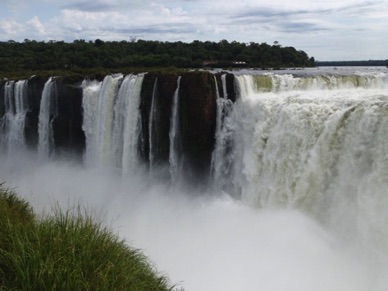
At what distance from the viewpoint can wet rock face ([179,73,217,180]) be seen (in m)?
15.0

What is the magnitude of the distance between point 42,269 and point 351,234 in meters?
7.55

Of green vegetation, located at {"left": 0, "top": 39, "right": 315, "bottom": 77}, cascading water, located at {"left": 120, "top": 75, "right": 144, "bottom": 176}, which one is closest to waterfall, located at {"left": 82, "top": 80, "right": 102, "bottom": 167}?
cascading water, located at {"left": 120, "top": 75, "right": 144, "bottom": 176}

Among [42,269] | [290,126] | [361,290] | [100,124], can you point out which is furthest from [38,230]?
[100,124]

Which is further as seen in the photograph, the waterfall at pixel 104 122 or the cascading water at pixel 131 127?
the waterfall at pixel 104 122

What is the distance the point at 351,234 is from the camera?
1008cm

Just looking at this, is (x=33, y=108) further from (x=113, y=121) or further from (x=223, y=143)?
(x=223, y=143)

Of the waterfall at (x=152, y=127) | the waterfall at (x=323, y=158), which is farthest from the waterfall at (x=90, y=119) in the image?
the waterfall at (x=323, y=158)

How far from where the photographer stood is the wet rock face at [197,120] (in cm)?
1497

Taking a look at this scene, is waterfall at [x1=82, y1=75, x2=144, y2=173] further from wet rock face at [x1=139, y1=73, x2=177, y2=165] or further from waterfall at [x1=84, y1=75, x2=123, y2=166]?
wet rock face at [x1=139, y1=73, x2=177, y2=165]

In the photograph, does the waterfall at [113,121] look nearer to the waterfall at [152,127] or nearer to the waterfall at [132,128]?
the waterfall at [132,128]

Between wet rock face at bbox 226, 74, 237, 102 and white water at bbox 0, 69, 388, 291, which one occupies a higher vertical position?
wet rock face at bbox 226, 74, 237, 102

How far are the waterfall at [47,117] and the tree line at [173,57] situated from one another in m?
16.0

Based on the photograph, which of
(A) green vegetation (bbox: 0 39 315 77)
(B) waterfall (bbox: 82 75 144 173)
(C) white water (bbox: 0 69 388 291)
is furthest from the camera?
(A) green vegetation (bbox: 0 39 315 77)

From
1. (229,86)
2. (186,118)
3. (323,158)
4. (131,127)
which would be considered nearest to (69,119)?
(131,127)
